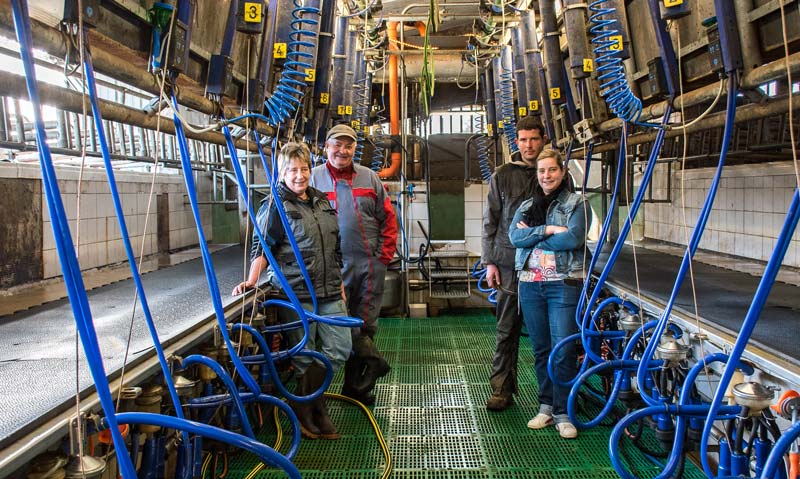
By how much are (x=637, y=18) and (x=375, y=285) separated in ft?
6.49

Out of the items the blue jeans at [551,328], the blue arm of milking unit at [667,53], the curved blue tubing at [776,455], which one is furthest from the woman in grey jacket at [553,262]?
the curved blue tubing at [776,455]

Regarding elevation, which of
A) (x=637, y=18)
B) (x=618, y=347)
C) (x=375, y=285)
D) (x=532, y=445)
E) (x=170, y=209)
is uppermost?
(x=637, y=18)

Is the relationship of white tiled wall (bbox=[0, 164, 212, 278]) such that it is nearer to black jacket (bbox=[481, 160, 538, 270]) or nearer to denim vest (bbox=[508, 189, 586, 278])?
black jacket (bbox=[481, 160, 538, 270])

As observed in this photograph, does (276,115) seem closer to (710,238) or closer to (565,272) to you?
(565,272)

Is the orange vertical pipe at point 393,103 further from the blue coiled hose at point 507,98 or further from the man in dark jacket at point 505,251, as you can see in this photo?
the man in dark jacket at point 505,251

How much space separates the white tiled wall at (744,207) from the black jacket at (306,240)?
198 centimetres

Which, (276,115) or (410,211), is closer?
(276,115)

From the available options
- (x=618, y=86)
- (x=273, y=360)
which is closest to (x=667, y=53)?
(x=618, y=86)

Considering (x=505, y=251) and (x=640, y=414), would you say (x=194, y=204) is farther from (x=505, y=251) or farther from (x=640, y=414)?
(x=505, y=251)

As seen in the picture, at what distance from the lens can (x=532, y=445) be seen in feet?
9.34

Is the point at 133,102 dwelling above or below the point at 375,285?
above

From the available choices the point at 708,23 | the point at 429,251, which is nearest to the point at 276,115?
the point at 708,23

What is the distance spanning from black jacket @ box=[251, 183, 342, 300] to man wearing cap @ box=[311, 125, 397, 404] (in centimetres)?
39

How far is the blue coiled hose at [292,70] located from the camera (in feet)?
9.04
